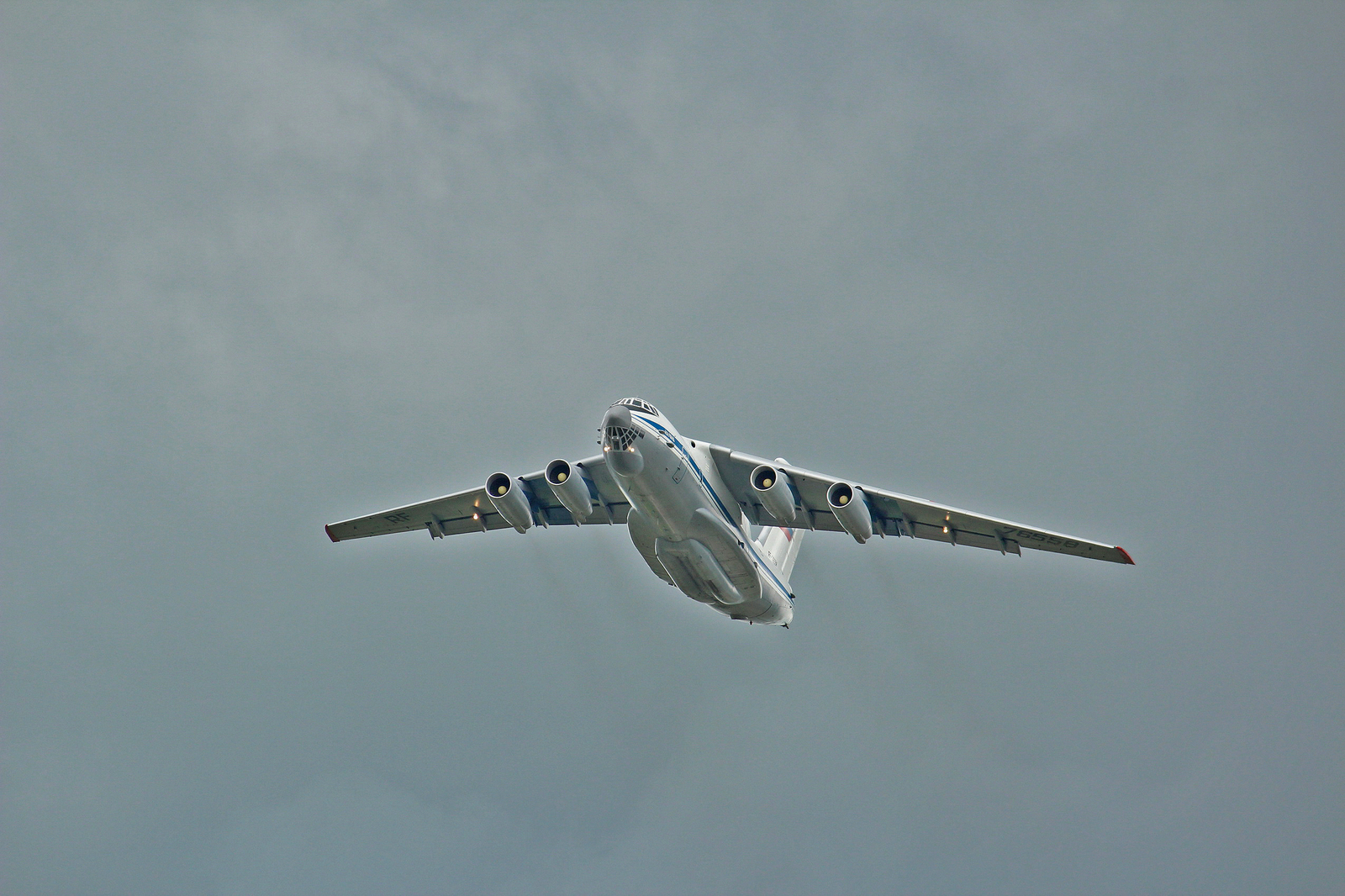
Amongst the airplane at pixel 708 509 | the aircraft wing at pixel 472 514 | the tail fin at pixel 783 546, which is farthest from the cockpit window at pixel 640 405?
the tail fin at pixel 783 546

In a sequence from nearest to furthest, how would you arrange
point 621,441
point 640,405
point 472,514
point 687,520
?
point 621,441 → point 640,405 → point 687,520 → point 472,514

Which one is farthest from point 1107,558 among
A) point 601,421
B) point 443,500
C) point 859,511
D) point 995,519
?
point 443,500

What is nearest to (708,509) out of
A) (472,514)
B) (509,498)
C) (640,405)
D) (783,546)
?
(640,405)

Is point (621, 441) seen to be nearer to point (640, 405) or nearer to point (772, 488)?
point (640, 405)

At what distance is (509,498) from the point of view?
3009cm

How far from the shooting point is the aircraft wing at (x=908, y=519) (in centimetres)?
2927

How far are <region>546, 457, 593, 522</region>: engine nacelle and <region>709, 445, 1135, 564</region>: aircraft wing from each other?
3620 millimetres

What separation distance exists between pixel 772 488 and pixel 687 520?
231 cm

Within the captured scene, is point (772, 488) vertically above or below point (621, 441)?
below

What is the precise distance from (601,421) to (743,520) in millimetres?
6481

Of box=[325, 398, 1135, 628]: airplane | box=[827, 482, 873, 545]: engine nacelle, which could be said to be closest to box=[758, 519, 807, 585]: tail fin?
box=[325, 398, 1135, 628]: airplane

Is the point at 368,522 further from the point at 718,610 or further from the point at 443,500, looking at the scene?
the point at 718,610

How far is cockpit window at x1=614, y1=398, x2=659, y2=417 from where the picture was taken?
27500mm

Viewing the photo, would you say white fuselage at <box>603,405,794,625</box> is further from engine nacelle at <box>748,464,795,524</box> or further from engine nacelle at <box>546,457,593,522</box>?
engine nacelle at <box>546,457,593,522</box>
